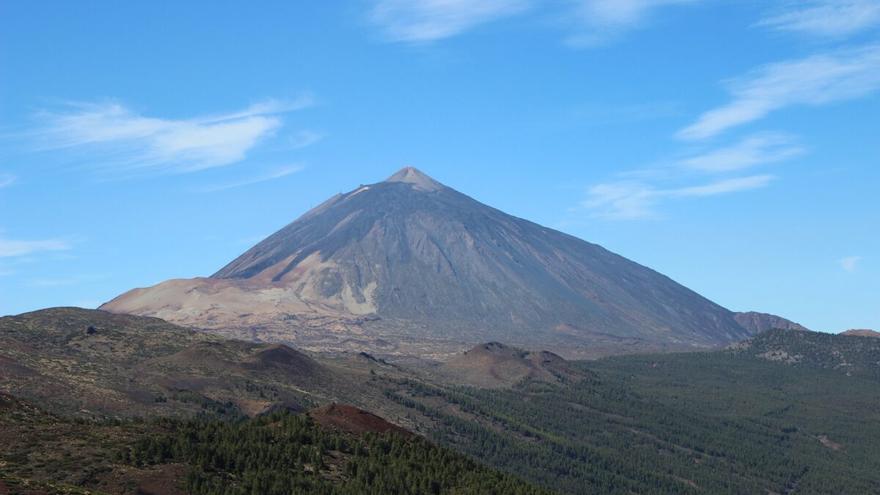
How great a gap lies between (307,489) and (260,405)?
101 metres

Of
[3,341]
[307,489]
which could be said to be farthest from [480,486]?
[3,341]

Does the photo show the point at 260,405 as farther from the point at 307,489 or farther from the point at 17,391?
the point at 307,489

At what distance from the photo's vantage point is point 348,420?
363 feet

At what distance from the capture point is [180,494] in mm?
82375

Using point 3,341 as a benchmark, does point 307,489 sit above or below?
below

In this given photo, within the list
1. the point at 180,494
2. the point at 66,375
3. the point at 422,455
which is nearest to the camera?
the point at 180,494

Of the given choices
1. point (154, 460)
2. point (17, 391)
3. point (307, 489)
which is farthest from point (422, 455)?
point (17, 391)

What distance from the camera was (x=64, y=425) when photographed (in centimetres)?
9562

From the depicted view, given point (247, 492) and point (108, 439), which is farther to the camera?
point (108, 439)

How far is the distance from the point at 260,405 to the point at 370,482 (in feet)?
313

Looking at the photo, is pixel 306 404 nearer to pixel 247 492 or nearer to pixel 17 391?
pixel 17 391

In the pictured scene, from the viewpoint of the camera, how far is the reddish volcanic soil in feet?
355

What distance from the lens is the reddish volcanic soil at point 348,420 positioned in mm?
108188

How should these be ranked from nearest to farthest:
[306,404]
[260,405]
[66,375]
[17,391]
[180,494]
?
[180,494]
[17,391]
[66,375]
[260,405]
[306,404]
